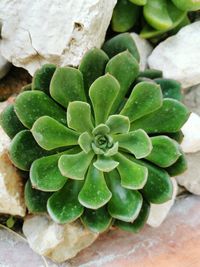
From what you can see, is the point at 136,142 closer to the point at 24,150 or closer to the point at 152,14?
the point at 24,150

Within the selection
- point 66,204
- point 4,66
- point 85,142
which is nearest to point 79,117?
point 85,142

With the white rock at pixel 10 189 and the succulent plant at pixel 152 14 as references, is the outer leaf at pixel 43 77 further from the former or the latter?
the succulent plant at pixel 152 14

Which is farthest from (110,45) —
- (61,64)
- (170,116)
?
(170,116)

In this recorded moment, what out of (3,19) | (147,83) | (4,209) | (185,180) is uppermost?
(3,19)

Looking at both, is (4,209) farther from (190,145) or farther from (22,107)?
(190,145)

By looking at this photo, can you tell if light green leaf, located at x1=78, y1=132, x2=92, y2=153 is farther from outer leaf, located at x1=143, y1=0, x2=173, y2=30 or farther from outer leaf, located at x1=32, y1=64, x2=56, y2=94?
outer leaf, located at x1=143, y1=0, x2=173, y2=30

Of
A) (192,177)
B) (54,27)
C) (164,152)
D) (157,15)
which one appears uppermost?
(54,27)
